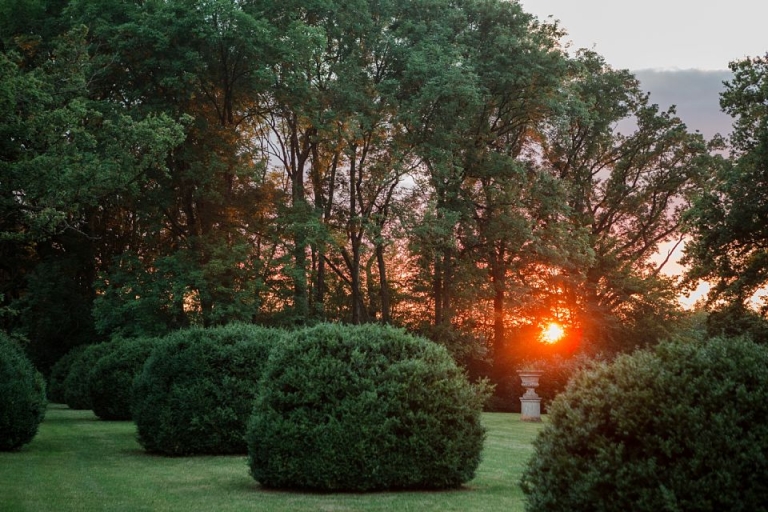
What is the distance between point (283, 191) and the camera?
1374 inches

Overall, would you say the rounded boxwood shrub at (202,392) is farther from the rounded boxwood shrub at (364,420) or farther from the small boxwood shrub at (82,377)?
the small boxwood shrub at (82,377)

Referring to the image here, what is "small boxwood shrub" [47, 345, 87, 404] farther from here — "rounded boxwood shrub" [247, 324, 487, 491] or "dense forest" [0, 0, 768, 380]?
"rounded boxwood shrub" [247, 324, 487, 491]

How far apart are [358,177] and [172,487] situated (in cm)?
2709

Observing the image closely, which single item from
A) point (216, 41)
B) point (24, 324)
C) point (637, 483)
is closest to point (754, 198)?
point (216, 41)

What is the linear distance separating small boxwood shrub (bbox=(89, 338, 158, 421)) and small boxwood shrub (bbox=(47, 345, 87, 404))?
35.5 feet

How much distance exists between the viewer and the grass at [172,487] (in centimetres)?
954

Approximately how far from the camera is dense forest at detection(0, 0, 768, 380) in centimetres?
2859

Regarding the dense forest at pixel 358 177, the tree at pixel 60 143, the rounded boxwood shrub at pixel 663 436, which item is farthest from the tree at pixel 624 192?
the rounded boxwood shrub at pixel 663 436

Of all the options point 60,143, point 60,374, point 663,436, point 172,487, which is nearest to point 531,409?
point 60,143

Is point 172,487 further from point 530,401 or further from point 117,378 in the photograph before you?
point 530,401

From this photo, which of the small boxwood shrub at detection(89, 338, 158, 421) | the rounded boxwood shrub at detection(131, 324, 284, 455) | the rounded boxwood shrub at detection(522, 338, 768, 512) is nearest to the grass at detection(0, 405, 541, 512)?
the rounded boxwood shrub at detection(131, 324, 284, 455)

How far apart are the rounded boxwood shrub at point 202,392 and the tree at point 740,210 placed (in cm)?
1916

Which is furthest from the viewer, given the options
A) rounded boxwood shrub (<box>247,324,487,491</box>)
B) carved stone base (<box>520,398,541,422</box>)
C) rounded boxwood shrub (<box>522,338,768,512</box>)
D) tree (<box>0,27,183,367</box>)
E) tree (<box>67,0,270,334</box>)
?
tree (<box>67,0,270,334</box>)

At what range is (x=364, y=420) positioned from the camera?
10.6 metres
